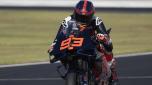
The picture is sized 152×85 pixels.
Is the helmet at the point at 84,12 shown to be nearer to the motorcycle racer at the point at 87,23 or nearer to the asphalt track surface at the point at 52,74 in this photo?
the motorcycle racer at the point at 87,23

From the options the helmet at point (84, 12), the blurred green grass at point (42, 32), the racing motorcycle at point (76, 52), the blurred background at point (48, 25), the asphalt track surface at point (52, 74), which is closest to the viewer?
the racing motorcycle at point (76, 52)

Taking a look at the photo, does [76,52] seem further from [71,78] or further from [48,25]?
[48,25]

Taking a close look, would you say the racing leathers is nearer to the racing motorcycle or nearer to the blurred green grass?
the racing motorcycle

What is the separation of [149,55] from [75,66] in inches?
326

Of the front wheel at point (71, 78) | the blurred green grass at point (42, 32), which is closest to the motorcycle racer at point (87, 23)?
the front wheel at point (71, 78)

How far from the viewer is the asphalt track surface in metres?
13.5

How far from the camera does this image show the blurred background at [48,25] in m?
18.4

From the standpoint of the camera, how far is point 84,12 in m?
9.56

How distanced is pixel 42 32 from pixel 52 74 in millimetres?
8416

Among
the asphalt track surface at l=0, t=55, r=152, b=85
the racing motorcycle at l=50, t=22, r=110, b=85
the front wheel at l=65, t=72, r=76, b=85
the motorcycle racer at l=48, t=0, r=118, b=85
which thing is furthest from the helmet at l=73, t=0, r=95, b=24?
the asphalt track surface at l=0, t=55, r=152, b=85

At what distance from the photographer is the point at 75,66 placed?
938 cm

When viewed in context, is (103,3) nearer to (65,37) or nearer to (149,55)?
(149,55)

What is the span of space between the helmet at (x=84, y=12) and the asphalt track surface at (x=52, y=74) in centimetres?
378

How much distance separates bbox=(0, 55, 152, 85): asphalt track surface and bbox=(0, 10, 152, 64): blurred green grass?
1189mm
